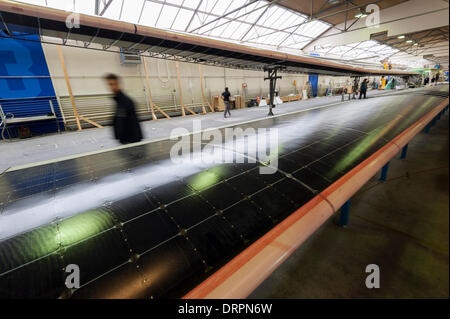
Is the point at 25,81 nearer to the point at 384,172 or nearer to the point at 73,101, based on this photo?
the point at 73,101

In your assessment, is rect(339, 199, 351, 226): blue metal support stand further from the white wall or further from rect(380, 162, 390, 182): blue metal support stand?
the white wall

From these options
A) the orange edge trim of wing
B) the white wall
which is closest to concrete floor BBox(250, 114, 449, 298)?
the orange edge trim of wing

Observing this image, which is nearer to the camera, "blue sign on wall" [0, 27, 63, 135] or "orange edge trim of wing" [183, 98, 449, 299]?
"orange edge trim of wing" [183, 98, 449, 299]

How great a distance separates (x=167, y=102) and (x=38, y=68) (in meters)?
6.04

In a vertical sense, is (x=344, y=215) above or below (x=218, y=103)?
below

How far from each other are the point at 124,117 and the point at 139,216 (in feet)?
8.31

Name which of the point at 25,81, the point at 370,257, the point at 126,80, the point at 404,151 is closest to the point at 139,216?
the point at 370,257

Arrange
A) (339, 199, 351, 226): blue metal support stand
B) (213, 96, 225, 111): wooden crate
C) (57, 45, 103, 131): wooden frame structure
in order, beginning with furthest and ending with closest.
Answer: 1. (213, 96, 225, 111): wooden crate
2. (57, 45, 103, 131): wooden frame structure
3. (339, 199, 351, 226): blue metal support stand

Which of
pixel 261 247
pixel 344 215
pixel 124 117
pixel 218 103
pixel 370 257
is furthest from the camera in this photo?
pixel 218 103

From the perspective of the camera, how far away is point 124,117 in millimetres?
3551

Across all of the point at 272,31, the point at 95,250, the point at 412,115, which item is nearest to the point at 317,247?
the point at 95,250

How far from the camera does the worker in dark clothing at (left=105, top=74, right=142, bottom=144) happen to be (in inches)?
128

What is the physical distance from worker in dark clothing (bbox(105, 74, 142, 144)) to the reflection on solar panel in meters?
0.78

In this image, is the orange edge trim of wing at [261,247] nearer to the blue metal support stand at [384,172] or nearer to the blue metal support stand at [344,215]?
the blue metal support stand at [344,215]
